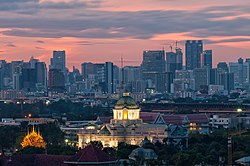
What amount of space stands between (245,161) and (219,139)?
17.1 meters

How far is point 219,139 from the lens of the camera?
72.1 metres

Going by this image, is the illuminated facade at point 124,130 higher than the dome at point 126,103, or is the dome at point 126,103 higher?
the dome at point 126,103

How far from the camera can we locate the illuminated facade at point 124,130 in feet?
265

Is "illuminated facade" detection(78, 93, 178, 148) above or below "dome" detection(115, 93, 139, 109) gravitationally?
below

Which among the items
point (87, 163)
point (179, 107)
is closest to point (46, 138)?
point (87, 163)

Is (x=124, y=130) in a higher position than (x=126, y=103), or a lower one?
lower

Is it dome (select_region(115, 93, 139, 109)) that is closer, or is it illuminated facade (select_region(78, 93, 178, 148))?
illuminated facade (select_region(78, 93, 178, 148))

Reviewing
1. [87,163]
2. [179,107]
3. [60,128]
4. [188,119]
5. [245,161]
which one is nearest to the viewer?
[87,163]

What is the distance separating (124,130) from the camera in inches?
3216

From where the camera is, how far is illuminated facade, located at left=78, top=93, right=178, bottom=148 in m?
80.8

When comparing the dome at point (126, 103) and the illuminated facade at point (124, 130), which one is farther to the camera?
the dome at point (126, 103)

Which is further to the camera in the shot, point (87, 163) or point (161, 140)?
point (161, 140)

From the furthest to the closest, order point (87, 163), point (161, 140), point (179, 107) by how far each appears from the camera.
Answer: point (179, 107) → point (161, 140) → point (87, 163)

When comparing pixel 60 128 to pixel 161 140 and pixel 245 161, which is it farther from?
pixel 245 161
